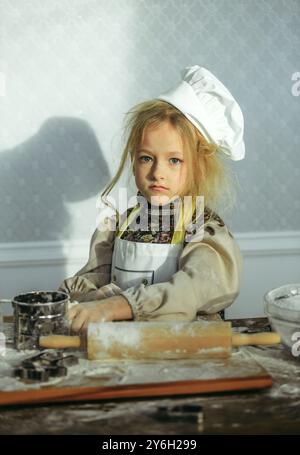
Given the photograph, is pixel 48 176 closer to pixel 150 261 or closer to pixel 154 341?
pixel 150 261

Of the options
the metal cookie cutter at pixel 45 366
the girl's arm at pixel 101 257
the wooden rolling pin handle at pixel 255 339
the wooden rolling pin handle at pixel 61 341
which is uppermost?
the girl's arm at pixel 101 257

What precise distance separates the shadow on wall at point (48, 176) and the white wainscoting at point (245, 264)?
1.8 inches

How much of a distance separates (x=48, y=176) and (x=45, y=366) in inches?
28.4

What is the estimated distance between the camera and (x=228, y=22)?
4.93 ft

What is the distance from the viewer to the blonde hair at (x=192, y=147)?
1109mm

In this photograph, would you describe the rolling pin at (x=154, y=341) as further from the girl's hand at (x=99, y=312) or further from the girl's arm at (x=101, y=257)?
the girl's arm at (x=101, y=257)

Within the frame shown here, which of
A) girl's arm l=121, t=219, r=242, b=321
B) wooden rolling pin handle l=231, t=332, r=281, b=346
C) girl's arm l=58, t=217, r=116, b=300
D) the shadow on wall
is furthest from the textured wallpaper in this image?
wooden rolling pin handle l=231, t=332, r=281, b=346

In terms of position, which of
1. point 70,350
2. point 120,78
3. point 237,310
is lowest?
point 237,310

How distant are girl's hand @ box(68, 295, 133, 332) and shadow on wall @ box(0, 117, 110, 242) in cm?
55

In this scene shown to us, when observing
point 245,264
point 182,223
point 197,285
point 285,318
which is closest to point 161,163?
point 182,223

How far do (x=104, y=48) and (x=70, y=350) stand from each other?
0.79m

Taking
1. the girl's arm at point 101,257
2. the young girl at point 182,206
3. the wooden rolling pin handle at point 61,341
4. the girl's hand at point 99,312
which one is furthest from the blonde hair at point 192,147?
the wooden rolling pin handle at point 61,341
